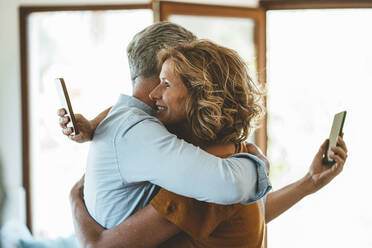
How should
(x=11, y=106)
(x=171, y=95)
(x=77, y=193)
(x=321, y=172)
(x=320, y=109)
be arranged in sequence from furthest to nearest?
1. (x=11, y=106)
2. (x=320, y=109)
3. (x=321, y=172)
4. (x=77, y=193)
5. (x=171, y=95)

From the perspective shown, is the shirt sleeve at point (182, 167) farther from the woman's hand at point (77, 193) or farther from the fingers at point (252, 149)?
the woman's hand at point (77, 193)

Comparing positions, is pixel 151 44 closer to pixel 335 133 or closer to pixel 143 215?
pixel 143 215

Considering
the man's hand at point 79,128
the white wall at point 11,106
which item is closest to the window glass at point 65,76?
the white wall at point 11,106

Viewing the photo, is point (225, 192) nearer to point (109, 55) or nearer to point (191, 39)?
point (191, 39)

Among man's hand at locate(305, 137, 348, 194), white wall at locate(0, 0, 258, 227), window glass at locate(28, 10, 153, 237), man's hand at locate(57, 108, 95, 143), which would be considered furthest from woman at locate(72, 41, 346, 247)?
white wall at locate(0, 0, 258, 227)

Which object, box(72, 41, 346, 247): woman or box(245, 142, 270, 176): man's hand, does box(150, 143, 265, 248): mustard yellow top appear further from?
box(245, 142, 270, 176): man's hand

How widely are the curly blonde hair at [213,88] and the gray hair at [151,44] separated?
0.25ft

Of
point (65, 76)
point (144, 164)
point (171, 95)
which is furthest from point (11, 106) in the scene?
point (144, 164)

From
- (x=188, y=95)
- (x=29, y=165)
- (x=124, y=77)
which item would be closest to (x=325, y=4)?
(x=124, y=77)

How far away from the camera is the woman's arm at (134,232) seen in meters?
0.98

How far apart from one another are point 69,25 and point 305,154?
257 centimetres

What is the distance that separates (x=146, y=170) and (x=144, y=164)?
2cm

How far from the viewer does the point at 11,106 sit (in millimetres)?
3625

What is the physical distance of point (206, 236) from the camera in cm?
98
